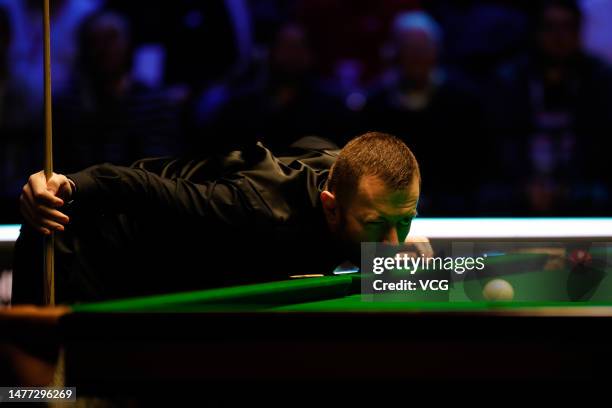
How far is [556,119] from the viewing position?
5.29 meters

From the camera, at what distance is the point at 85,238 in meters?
2.21

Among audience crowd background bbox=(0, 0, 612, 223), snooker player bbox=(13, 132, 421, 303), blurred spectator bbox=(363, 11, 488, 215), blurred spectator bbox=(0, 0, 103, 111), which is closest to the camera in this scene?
snooker player bbox=(13, 132, 421, 303)

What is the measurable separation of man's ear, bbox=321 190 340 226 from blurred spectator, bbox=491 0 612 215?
334 cm

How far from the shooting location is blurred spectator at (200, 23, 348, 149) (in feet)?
16.5

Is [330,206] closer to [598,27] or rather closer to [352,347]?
[352,347]

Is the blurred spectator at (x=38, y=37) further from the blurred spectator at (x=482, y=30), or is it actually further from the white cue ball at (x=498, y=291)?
the white cue ball at (x=498, y=291)

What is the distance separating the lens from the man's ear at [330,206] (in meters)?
2.09

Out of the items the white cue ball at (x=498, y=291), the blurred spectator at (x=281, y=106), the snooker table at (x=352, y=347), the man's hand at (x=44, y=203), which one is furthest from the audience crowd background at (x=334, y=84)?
the snooker table at (x=352, y=347)

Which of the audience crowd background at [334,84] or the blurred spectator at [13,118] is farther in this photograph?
the blurred spectator at [13,118]

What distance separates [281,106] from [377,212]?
126 inches

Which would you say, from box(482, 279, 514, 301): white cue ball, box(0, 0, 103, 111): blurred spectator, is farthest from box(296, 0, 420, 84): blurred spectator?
box(482, 279, 514, 301): white cue ball

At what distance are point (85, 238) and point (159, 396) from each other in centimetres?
99

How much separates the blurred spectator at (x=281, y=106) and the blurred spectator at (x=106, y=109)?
369 mm

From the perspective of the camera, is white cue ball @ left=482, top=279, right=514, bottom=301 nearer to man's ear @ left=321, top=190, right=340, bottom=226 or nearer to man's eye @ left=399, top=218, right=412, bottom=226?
man's eye @ left=399, top=218, right=412, bottom=226
